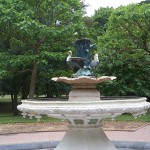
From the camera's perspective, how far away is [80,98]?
909cm

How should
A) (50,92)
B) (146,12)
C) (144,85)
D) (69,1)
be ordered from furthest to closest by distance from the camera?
(50,92)
(144,85)
(69,1)
(146,12)

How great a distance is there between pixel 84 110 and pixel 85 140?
1.77m

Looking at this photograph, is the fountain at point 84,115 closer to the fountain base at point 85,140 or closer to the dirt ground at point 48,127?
the fountain base at point 85,140

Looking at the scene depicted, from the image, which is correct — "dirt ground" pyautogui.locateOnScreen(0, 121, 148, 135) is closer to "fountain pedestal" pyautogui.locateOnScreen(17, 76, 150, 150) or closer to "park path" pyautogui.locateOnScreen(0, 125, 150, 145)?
"park path" pyautogui.locateOnScreen(0, 125, 150, 145)

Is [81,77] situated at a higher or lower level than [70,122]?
higher

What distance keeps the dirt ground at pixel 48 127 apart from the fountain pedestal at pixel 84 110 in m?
7.69

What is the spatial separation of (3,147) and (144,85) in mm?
14787

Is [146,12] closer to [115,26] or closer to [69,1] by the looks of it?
[115,26]

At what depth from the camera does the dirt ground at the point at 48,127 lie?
674 inches

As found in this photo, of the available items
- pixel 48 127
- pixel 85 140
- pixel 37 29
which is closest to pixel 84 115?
pixel 85 140

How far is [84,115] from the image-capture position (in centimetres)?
789

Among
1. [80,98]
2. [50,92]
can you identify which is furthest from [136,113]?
[50,92]

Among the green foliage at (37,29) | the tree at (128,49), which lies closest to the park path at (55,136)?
the green foliage at (37,29)

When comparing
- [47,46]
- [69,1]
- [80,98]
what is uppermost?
[69,1]
